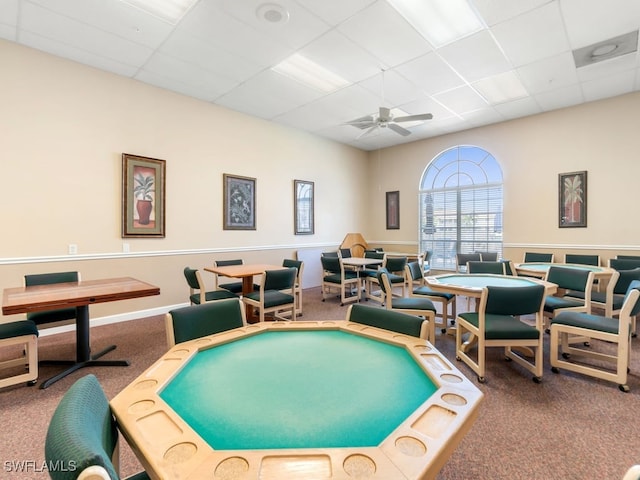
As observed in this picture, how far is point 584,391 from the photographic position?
2.39m

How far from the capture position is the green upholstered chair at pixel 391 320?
1.52 metres

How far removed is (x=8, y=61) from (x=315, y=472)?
16.3 ft

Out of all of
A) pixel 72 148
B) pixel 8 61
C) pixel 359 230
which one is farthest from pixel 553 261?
pixel 8 61

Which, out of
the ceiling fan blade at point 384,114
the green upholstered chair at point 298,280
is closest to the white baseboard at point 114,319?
the green upholstered chair at point 298,280

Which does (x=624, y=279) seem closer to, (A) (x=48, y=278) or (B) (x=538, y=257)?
(B) (x=538, y=257)

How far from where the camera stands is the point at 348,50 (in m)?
3.57

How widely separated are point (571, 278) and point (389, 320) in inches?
117

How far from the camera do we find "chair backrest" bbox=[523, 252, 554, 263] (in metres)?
5.27

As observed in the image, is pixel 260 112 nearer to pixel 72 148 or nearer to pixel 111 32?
pixel 111 32

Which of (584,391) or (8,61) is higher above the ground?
(8,61)

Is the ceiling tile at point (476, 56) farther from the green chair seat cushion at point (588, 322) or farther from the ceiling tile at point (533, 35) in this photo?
the green chair seat cushion at point (588, 322)

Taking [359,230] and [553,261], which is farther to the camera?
[359,230]

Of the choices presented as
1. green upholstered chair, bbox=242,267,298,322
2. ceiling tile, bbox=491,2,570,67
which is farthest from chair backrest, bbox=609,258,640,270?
green upholstered chair, bbox=242,267,298,322

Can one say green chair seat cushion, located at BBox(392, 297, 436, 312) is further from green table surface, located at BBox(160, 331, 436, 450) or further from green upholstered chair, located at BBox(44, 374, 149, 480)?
green upholstered chair, located at BBox(44, 374, 149, 480)
